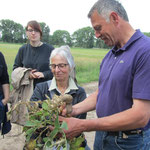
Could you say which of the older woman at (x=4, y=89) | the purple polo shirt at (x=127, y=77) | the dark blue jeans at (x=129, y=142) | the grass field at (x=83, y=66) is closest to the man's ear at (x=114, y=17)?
the purple polo shirt at (x=127, y=77)

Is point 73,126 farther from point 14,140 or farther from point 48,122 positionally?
point 14,140

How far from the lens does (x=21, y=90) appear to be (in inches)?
116

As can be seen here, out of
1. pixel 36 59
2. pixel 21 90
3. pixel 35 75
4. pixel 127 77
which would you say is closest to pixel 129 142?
pixel 127 77

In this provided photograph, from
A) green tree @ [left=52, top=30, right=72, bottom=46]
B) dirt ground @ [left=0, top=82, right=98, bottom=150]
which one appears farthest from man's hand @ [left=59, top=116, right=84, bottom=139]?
green tree @ [left=52, top=30, right=72, bottom=46]

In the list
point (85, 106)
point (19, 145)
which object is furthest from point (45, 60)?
point (19, 145)

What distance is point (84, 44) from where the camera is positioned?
76.1 meters

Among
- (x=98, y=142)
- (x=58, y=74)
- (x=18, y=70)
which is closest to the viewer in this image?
(x=98, y=142)

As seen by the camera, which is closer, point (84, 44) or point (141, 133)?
point (141, 133)

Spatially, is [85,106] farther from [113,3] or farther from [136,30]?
[113,3]

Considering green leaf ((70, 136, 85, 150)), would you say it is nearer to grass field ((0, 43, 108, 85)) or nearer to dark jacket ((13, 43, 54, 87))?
dark jacket ((13, 43, 54, 87))

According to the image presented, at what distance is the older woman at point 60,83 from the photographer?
2.15 m

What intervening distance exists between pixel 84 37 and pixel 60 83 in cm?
8088

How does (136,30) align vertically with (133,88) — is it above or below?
above

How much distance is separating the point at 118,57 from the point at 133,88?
368 mm
